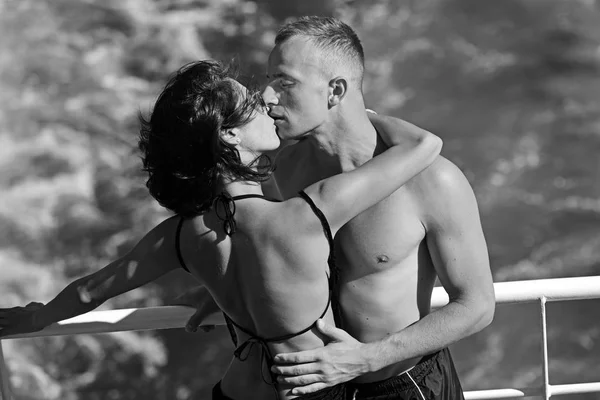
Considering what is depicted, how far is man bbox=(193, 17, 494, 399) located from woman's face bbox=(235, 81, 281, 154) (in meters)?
0.08

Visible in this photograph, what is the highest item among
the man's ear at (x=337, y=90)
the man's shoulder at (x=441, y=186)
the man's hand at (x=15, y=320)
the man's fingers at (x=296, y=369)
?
the man's ear at (x=337, y=90)

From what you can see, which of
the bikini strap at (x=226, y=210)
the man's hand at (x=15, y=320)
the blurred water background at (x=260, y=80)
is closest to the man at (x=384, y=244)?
the bikini strap at (x=226, y=210)

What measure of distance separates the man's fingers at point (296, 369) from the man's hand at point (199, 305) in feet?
0.82

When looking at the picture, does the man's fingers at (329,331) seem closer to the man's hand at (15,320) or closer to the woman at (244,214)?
the woman at (244,214)

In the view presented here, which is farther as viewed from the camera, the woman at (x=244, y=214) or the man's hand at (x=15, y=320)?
the man's hand at (x=15, y=320)

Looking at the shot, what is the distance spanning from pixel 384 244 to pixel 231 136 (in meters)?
0.39

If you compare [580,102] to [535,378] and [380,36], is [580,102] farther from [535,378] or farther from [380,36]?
[535,378]

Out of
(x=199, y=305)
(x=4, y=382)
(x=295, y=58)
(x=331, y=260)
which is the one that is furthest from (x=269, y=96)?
(x=4, y=382)

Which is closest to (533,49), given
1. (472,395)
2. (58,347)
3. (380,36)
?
(380,36)

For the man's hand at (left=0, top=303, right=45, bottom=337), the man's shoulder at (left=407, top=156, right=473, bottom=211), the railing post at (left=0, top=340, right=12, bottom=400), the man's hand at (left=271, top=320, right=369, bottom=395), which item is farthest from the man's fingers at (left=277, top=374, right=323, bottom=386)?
the railing post at (left=0, top=340, right=12, bottom=400)

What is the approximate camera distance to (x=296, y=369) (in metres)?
1.27

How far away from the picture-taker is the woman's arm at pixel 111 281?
1.31 metres

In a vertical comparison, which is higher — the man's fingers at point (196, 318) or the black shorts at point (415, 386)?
the man's fingers at point (196, 318)

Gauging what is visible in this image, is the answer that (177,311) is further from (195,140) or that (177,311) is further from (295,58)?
(295,58)
